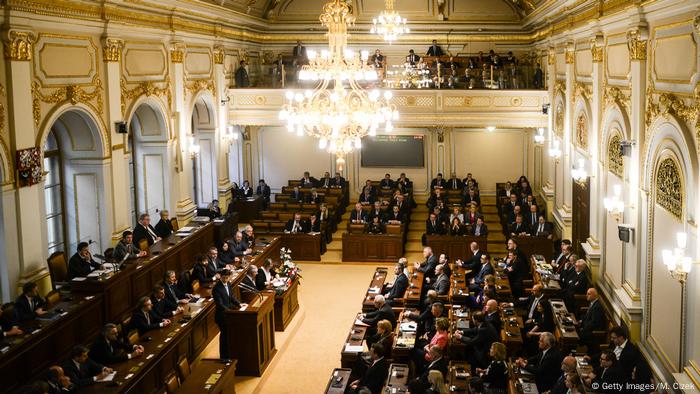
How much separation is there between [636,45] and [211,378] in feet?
25.9

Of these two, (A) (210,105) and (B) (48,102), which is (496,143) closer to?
(A) (210,105)

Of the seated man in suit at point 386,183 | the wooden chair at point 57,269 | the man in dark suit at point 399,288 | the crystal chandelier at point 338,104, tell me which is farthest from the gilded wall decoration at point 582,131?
the wooden chair at point 57,269

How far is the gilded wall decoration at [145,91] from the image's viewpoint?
16047 mm

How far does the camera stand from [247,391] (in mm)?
12102

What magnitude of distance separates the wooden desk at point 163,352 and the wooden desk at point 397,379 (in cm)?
320

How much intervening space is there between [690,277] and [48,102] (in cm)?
1062

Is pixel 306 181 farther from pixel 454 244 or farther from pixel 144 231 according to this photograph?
pixel 144 231

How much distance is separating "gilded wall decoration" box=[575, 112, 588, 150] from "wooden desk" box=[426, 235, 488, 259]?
3.76 metres

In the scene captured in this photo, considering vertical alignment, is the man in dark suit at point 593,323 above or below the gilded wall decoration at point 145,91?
below

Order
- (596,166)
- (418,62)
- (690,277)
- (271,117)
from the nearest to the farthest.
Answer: (690,277) → (596,166) → (271,117) → (418,62)

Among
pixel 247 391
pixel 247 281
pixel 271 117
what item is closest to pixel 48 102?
pixel 247 281

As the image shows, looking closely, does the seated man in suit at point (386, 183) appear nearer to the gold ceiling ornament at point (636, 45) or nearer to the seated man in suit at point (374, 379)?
the gold ceiling ornament at point (636, 45)

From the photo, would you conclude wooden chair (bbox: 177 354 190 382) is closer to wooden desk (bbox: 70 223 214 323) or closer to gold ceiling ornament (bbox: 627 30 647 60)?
wooden desk (bbox: 70 223 214 323)

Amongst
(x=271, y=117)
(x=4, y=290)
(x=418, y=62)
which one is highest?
(x=418, y=62)
